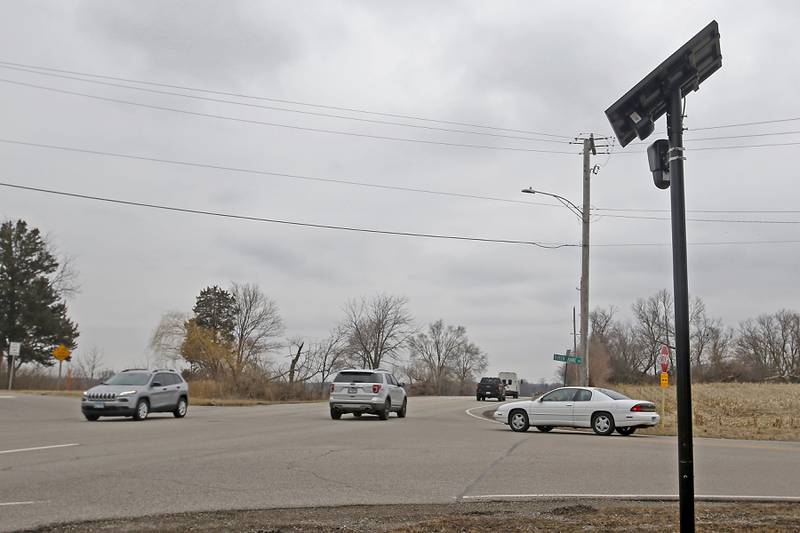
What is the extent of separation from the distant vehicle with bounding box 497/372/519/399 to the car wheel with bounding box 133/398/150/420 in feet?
185

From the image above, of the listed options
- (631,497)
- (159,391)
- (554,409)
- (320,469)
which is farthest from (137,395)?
(631,497)

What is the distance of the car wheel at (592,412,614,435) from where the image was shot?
23.1 meters

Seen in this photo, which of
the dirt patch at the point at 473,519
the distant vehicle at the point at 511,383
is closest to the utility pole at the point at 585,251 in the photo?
the dirt patch at the point at 473,519

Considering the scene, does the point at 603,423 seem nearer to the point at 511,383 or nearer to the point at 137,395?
the point at 137,395

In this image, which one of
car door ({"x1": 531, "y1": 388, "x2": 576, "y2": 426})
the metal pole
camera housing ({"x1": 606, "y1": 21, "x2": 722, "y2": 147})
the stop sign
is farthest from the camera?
the metal pole

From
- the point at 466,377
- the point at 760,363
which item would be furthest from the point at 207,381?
the point at 466,377

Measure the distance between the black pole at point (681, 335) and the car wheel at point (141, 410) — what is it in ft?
74.7

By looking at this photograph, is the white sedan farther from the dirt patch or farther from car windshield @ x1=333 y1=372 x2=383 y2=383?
the dirt patch

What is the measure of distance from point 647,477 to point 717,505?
116 inches

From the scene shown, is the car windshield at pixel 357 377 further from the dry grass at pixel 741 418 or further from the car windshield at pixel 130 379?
the dry grass at pixel 741 418

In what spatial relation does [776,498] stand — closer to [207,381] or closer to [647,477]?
[647,477]

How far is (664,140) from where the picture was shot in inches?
240

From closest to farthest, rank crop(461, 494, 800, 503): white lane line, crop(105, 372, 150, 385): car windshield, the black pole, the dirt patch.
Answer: the black pole, the dirt patch, crop(461, 494, 800, 503): white lane line, crop(105, 372, 150, 385): car windshield

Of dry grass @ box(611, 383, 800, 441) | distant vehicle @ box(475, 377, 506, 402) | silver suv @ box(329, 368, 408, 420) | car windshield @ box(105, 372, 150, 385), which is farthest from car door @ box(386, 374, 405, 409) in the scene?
distant vehicle @ box(475, 377, 506, 402)
